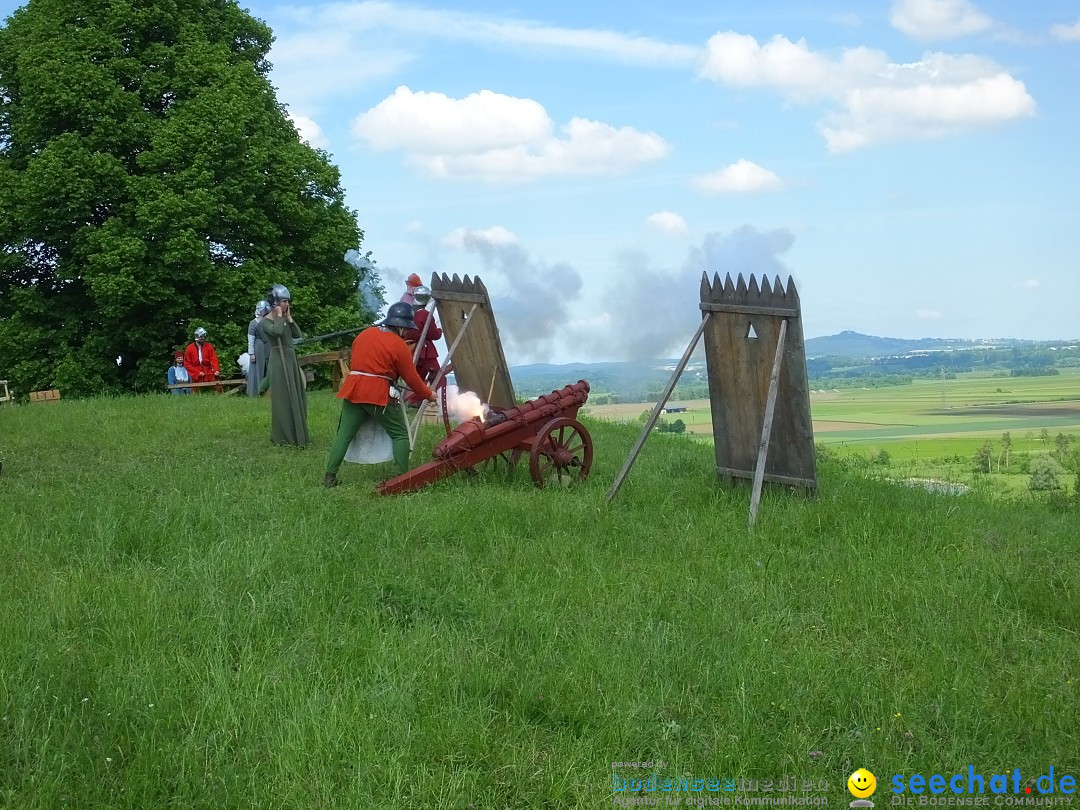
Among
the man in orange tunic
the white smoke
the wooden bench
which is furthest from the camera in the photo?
the wooden bench

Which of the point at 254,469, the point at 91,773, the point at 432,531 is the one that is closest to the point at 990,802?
the point at 91,773

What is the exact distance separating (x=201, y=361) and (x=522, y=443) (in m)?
14.5

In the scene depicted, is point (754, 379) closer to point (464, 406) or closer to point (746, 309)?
point (746, 309)

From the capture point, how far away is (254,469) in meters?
11.6

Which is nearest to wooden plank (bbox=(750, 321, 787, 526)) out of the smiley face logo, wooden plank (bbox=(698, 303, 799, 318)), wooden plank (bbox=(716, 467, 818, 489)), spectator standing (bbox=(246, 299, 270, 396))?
wooden plank (bbox=(698, 303, 799, 318))

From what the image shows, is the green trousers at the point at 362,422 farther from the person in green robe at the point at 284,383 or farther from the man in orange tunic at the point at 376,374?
the person in green robe at the point at 284,383

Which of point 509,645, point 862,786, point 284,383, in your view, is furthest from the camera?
point 284,383

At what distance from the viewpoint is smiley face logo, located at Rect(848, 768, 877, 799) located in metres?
4.17

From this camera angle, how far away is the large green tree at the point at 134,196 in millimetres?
24375

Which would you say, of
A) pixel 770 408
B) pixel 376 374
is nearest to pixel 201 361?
pixel 376 374

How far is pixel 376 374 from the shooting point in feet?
34.1

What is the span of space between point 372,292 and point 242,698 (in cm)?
2344

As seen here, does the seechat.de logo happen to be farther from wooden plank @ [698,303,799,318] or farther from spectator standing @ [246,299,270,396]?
spectator standing @ [246,299,270,396]

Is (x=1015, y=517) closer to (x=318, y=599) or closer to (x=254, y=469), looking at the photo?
(x=318, y=599)
